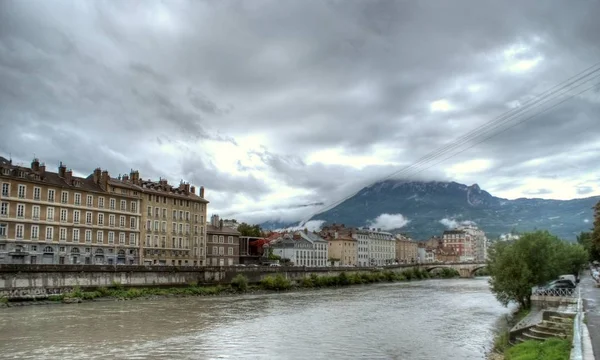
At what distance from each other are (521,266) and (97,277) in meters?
49.9

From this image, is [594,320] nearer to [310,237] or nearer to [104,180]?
[104,180]

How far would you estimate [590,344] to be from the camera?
20.7 metres

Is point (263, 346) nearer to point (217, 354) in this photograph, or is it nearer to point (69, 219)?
point (217, 354)

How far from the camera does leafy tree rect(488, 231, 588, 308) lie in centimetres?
4341

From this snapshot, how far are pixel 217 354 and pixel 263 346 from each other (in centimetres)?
374

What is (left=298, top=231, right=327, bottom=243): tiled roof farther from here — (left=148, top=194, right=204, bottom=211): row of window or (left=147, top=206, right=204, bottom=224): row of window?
(left=147, top=206, right=204, bottom=224): row of window

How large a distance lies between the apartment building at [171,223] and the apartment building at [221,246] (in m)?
3.30

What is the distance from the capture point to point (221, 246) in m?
104

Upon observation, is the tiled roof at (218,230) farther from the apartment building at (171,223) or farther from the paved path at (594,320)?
the paved path at (594,320)

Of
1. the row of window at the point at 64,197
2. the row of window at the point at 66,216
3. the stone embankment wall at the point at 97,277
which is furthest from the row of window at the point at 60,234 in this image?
the stone embankment wall at the point at 97,277

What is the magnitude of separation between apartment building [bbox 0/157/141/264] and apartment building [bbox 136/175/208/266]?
2501 mm

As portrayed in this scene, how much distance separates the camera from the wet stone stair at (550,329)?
26.4 metres

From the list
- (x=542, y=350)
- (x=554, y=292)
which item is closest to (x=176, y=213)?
(x=554, y=292)

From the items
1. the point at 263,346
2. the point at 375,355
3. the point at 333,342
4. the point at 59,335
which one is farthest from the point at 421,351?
the point at 59,335
